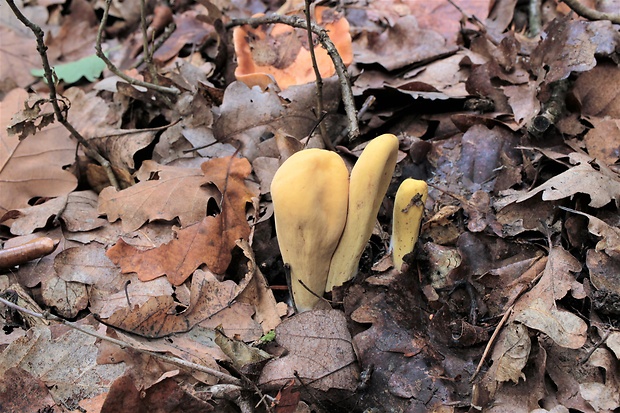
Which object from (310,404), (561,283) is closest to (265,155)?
(310,404)

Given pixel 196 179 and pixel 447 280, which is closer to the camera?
pixel 447 280

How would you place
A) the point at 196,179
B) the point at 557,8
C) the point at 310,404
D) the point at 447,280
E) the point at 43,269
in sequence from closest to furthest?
the point at 310,404 < the point at 447,280 < the point at 43,269 < the point at 196,179 < the point at 557,8

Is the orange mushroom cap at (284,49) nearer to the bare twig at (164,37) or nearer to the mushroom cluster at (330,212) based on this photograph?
the bare twig at (164,37)

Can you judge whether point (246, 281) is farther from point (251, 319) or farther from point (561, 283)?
point (561, 283)

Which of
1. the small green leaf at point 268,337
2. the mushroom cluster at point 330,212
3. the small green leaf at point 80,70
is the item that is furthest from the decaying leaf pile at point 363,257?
the small green leaf at point 80,70

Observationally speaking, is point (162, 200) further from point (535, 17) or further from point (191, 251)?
point (535, 17)

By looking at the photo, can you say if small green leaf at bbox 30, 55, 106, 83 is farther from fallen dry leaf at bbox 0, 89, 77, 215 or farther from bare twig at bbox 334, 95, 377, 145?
bare twig at bbox 334, 95, 377, 145
